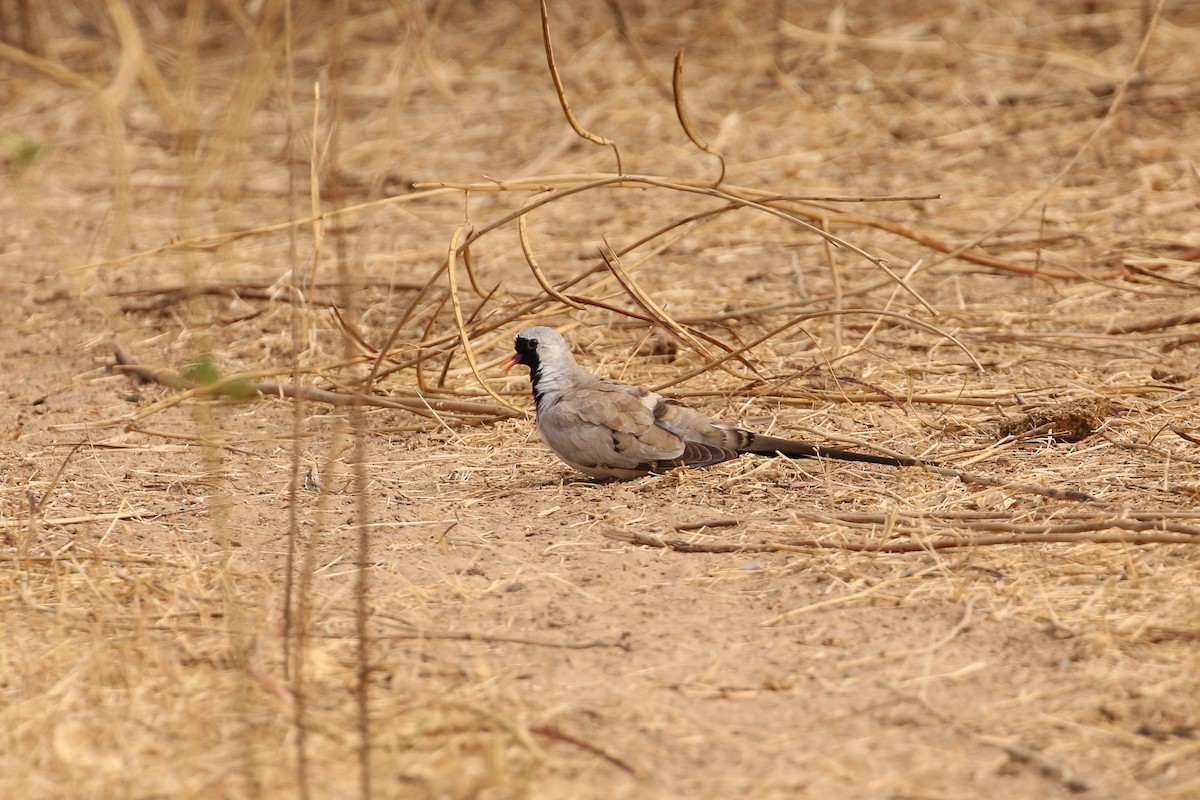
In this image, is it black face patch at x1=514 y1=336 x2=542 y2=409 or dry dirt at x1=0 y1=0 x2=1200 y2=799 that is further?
black face patch at x1=514 y1=336 x2=542 y2=409

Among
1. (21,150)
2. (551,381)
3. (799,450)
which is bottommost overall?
(799,450)

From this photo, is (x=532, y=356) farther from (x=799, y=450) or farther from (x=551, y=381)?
(x=799, y=450)

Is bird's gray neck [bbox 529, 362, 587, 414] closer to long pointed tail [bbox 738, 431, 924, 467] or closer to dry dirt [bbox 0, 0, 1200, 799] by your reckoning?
dry dirt [bbox 0, 0, 1200, 799]

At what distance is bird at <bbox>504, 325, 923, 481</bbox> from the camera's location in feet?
14.7

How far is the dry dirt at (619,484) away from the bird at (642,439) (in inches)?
3.4

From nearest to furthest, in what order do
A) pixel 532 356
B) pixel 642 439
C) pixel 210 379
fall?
pixel 210 379, pixel 642 439, pixel 532 356

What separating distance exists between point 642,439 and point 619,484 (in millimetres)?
209

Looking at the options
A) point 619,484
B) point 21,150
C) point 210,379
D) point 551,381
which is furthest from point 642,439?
point 21,150

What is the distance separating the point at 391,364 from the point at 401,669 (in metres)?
2.65

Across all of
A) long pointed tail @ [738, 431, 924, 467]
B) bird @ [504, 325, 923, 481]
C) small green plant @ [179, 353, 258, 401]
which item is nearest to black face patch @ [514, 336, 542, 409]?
bird @ [504, 325, 923, 481]

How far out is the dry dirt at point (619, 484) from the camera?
2.88 m

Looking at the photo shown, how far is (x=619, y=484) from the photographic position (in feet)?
15.1

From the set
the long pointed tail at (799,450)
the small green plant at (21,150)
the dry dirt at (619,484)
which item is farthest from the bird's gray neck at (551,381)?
the small green plant at (21,150)

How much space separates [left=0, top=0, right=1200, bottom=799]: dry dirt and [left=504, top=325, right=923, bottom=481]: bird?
86 millimetres
